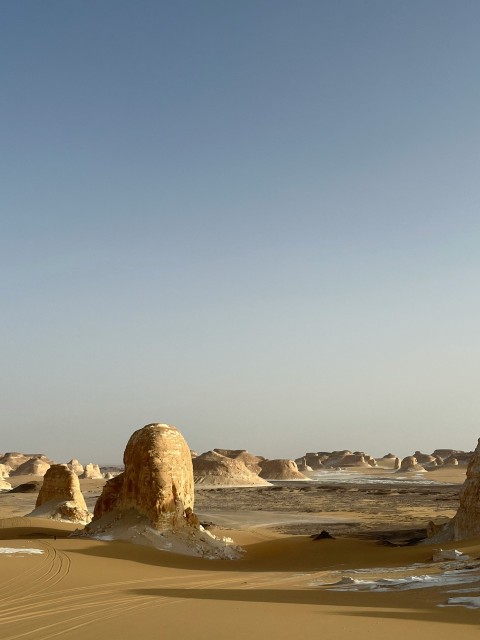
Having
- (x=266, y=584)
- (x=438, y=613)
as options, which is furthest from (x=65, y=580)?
(x=438, y=613)

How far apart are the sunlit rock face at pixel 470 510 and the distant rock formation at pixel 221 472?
54500 mm

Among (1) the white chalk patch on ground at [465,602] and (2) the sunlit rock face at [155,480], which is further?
(2) the sunlit rock face at [155,480]

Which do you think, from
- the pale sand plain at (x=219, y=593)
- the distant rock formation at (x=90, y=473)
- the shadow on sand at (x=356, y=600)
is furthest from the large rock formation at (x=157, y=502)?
the distant rock formation at (x=90, y=473)

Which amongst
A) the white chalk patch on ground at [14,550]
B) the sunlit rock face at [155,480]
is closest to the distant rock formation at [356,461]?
the sunlit rock face at [155,480]

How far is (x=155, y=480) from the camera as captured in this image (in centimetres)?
1959

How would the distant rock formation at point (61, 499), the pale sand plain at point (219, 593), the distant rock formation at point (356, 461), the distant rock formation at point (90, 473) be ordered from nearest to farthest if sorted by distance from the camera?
the pale sand plain at point (219, 593), the distant rock formation at point (61, 499), the distant rock formation at point (90, 473), the distant rock formation at point (356, 461)

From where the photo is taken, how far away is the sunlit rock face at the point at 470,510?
1845cm

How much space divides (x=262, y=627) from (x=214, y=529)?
2098 centimetres

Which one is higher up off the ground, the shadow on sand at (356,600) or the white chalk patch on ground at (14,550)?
the shadow on sand at (356,600)

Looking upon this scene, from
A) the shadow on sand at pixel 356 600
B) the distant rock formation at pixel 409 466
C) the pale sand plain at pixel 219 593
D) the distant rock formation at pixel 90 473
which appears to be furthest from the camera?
the distant rock formation at pixel 409 466

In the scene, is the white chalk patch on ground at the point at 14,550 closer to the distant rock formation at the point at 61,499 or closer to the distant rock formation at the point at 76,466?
the distant rock formation at the point at 61,499

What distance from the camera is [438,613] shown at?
8.10 meters

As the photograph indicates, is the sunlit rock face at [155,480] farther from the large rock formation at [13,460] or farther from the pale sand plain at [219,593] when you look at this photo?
the large rock formation at [13,460]

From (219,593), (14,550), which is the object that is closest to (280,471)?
(14,550)
